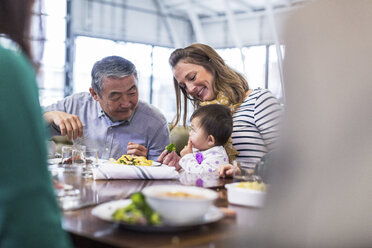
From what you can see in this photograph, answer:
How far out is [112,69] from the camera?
2.71 meters

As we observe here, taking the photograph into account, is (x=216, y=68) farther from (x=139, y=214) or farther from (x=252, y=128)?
(x=139, y=214)

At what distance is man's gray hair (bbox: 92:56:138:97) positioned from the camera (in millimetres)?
2699

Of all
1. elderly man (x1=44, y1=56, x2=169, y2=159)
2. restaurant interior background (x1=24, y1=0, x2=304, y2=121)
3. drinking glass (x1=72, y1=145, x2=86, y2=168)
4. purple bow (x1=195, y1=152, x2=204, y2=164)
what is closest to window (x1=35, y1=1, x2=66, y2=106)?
restaurant interior background (x1=24, y1=0, x2=304, y2=121)

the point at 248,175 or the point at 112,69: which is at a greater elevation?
the point at 112,69

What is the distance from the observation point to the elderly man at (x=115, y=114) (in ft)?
8.91

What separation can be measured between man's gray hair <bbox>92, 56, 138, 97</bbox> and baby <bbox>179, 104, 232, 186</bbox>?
2.25 feet

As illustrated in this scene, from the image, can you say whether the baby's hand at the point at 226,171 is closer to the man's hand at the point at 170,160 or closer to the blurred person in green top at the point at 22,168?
the man's hand at the point at 170,160

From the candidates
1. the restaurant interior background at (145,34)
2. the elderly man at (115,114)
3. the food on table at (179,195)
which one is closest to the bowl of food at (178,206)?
the food on table at (179,195)

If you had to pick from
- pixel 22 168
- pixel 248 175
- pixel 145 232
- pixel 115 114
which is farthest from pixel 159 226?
pixel 115 114

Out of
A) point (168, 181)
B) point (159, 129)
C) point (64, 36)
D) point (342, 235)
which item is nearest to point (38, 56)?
point (342, 235)

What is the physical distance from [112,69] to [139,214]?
198 cm

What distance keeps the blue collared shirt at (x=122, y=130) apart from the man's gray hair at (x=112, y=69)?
290 millimetres

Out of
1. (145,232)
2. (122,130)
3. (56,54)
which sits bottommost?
(145,232)

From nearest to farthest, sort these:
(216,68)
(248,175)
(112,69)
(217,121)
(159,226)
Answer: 1. (159,226)
2. (248,175)
3. (217,121)
4. (216,68)
5. (112,69)
